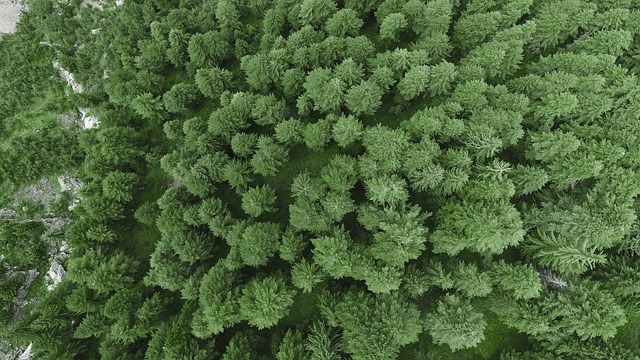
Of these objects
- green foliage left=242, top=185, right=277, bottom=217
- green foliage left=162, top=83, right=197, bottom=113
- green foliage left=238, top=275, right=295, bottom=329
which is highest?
green foliage left=162, top=83, right=197, bottom=113

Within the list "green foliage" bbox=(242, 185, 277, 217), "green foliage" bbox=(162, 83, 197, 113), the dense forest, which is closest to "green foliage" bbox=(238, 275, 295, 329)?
the dense forest

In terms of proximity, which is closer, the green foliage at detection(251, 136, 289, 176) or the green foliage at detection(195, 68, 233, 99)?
the green foliage at detection(251, 136, 289, 176)

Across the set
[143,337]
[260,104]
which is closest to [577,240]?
[260,104]

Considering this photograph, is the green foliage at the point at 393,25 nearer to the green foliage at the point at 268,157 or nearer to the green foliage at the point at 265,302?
the green foliage at the point at 268,157

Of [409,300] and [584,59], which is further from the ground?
[584,59]

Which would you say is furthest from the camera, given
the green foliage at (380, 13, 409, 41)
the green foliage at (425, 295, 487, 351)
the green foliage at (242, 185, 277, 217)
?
the green foliage at (380, 13, 409, 41)

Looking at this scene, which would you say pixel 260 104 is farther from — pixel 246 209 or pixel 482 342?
pixel 482 342

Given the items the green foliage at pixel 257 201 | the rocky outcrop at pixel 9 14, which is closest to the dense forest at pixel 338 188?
the green foliage at pixel 257 201

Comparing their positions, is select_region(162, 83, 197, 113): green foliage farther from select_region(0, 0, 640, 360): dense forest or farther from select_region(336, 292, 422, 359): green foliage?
select_region(336, 292, 422, 359): green foliage
